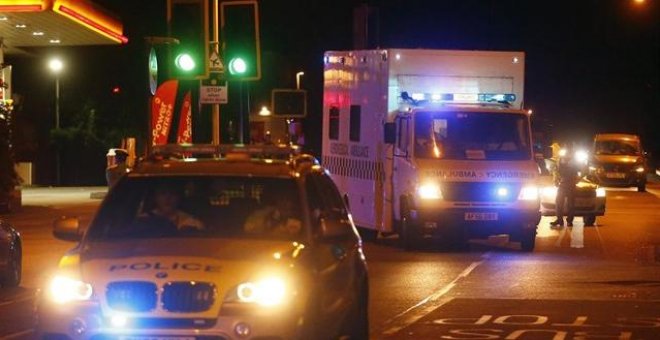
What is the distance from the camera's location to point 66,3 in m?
32.8

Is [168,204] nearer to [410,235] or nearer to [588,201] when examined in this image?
[410,235]

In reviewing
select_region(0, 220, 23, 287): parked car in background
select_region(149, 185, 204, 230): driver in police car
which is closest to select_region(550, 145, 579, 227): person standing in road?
select_region(0, 220, 23, 287): parked car in background

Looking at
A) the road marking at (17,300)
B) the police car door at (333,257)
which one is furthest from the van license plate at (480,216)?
the police car door at (333,257)

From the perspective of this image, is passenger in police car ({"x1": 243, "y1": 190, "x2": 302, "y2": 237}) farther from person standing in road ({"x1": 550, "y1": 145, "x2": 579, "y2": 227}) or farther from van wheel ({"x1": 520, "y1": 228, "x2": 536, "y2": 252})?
person standing in road ({"x1": 550, "y1": 145, "x2": 579, "y2": 227})

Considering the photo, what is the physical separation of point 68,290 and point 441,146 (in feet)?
46.0

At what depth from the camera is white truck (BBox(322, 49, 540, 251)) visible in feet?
70.6

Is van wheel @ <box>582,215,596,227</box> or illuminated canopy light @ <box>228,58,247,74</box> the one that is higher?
illuminated canopy light @ <box>228,58,247,74</box>

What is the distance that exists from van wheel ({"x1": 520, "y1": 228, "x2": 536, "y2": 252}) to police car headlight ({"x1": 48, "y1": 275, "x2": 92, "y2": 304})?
14.3 m

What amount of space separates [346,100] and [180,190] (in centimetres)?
1519

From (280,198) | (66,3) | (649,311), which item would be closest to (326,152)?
(66,3)

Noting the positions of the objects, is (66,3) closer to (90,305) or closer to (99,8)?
(99,8)

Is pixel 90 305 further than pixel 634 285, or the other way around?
pixel 634 285

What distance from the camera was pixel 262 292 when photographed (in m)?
8.20

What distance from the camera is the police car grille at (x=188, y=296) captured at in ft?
26.5
